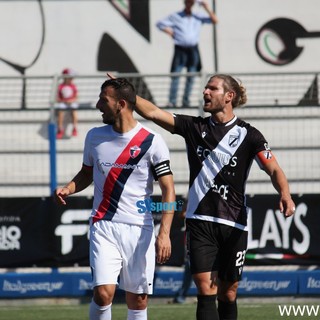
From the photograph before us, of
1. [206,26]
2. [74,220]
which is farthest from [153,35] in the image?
[74,220]

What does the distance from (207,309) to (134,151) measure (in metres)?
1.44

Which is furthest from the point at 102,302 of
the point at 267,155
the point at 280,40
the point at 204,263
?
the point at 280,40

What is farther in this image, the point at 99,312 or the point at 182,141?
the point at 182,141

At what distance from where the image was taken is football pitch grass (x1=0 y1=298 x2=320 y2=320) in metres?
11.9

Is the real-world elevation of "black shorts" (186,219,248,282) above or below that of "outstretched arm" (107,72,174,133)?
below

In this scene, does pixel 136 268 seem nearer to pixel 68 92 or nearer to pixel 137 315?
pixel 137 315

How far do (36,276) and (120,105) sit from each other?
257 inches

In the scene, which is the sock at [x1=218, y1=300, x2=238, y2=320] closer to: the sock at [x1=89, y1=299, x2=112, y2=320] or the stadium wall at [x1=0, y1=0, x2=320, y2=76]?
the sock at [x1=89, y1=299, x2=112, y2=320]

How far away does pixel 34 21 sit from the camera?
1983 cm

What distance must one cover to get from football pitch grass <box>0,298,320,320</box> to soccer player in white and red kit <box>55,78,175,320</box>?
366cm

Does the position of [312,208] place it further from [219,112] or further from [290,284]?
[219,112]

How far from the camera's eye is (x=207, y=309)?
822 centimetres

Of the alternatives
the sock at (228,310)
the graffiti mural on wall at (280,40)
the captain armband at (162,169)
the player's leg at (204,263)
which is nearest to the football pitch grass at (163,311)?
the sock at (228,310)

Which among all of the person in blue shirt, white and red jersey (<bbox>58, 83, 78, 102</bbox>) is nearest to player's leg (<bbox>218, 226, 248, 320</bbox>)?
white and red jersey (<bbox>58, 83, 78, 102</bbox>)
